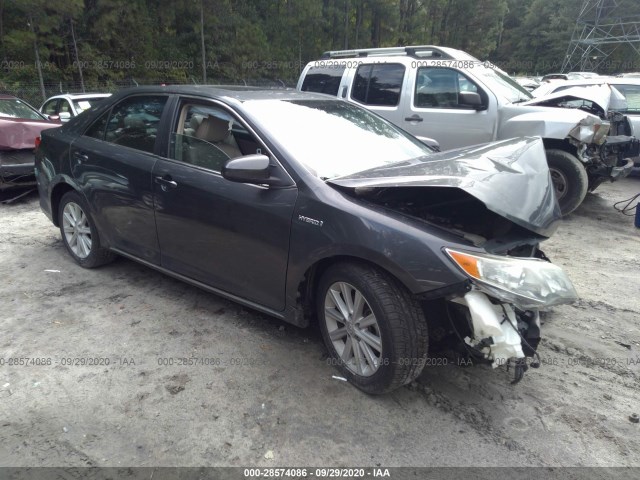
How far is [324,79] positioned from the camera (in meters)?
7.57

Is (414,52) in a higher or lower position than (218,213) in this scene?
higher

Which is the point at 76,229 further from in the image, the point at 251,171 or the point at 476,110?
the point at 476,110

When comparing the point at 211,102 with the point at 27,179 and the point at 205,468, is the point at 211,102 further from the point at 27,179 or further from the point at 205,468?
the point at 27,179

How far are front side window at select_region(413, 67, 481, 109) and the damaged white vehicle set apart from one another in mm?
13

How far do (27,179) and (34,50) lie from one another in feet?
47.8

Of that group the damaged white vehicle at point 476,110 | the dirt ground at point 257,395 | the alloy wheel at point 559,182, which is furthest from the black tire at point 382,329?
the alloy wheel at point 559,182

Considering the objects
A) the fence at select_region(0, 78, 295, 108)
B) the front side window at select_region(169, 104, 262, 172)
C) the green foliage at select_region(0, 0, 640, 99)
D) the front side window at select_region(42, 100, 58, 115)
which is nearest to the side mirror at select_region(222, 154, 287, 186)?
the front side window at select_region(169, 104, 262, 172)

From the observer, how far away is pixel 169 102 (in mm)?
3674

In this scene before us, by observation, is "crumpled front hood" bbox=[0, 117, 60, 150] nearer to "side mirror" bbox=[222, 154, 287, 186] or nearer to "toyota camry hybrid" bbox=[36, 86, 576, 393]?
"toyota camry hybrid" bbox=[36, 86, 576, 393]

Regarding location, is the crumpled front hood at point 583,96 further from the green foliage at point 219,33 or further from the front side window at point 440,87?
the green foliage at point 219,33

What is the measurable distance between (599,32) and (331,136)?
38.8 metres

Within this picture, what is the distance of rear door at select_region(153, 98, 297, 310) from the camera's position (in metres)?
3.02

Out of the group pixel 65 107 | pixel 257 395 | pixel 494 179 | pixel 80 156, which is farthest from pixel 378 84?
pixel 65 107

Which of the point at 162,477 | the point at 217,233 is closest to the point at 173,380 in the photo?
the point at 162,477
